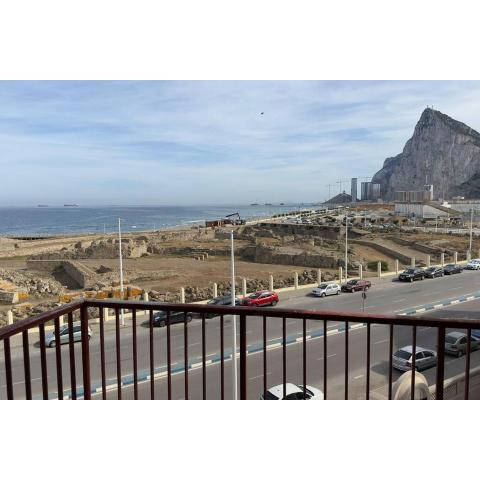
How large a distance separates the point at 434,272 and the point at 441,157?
368 feet

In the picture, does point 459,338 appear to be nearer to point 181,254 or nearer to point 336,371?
point 336,371

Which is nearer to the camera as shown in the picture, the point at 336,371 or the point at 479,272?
the point at 336,371

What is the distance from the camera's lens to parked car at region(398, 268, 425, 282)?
22.9m

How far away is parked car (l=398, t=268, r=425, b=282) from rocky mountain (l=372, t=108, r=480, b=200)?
10138 centimetres

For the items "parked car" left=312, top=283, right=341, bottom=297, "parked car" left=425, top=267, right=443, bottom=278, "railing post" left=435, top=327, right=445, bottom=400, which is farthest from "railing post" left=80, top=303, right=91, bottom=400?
"parked car" left=425, top=267, right=443, bottom=278

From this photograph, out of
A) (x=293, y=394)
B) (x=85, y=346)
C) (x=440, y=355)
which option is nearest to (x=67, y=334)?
(x=85, y=346)

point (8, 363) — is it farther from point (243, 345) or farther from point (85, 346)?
point (243, 345)

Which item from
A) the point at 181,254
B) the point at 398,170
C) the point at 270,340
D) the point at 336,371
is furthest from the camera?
the point at 398,170

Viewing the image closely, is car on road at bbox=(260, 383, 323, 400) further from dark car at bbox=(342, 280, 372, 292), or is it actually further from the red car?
dark car at bbox=(342, 280, 372, 292)

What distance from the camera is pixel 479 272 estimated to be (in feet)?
83.2
